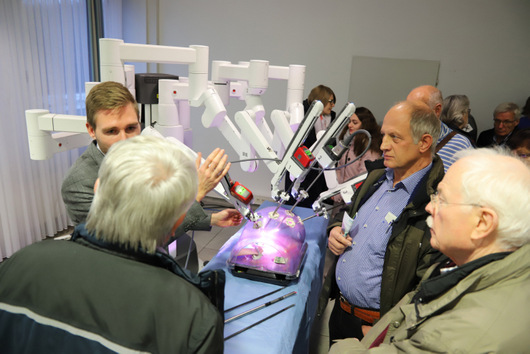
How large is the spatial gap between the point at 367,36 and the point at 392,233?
3432 millimetres

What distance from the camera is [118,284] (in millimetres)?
782

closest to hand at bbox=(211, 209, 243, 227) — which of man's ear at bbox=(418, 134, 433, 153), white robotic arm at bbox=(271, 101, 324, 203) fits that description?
white robotic arm at bbox=(271, 101, 324, 203)

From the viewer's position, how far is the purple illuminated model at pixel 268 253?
5.62ft

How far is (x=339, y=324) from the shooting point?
70.1 inches

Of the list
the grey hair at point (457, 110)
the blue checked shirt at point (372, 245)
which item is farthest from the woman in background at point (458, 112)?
the blue checked shirt at point (372, 245)

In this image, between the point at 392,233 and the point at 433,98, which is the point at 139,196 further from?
the point at 433,98

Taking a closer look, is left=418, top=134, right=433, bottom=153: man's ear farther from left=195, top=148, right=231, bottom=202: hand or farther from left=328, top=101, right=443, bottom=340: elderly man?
left=195, top=148, right=231, bottom=202: hand

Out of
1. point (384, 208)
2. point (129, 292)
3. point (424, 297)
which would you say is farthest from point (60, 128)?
point (424, 297)

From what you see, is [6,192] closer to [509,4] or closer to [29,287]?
[29,287]

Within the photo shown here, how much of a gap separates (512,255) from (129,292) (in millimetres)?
863

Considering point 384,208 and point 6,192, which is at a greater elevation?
point 384,208

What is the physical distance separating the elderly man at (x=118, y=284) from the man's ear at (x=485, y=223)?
2.25 feet

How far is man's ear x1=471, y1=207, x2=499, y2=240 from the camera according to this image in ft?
3.03

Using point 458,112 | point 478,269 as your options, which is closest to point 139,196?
point 478,269
